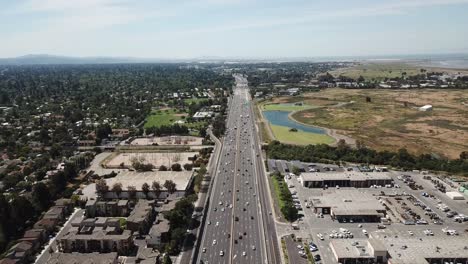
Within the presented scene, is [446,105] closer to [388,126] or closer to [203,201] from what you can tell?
[388,126]

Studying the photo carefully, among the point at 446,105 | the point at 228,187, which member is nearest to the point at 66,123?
the point at 228,187

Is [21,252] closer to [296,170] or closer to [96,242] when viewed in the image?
[96,242]

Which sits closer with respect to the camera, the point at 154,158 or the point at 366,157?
the point at 366,157

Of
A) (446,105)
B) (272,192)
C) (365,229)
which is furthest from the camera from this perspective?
(446,105)

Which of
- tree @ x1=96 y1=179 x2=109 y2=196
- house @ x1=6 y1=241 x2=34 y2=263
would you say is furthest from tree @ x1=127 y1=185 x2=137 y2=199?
house @ x1=6 y1=241 x2=34 y2=263

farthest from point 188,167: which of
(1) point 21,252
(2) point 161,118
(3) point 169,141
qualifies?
(2) point 161,118

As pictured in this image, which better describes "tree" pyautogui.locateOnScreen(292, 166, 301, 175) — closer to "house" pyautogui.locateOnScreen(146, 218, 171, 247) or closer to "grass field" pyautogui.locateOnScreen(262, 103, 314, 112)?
"house" pyautogui.locateOnScreen(146, 218, 171, 247)
